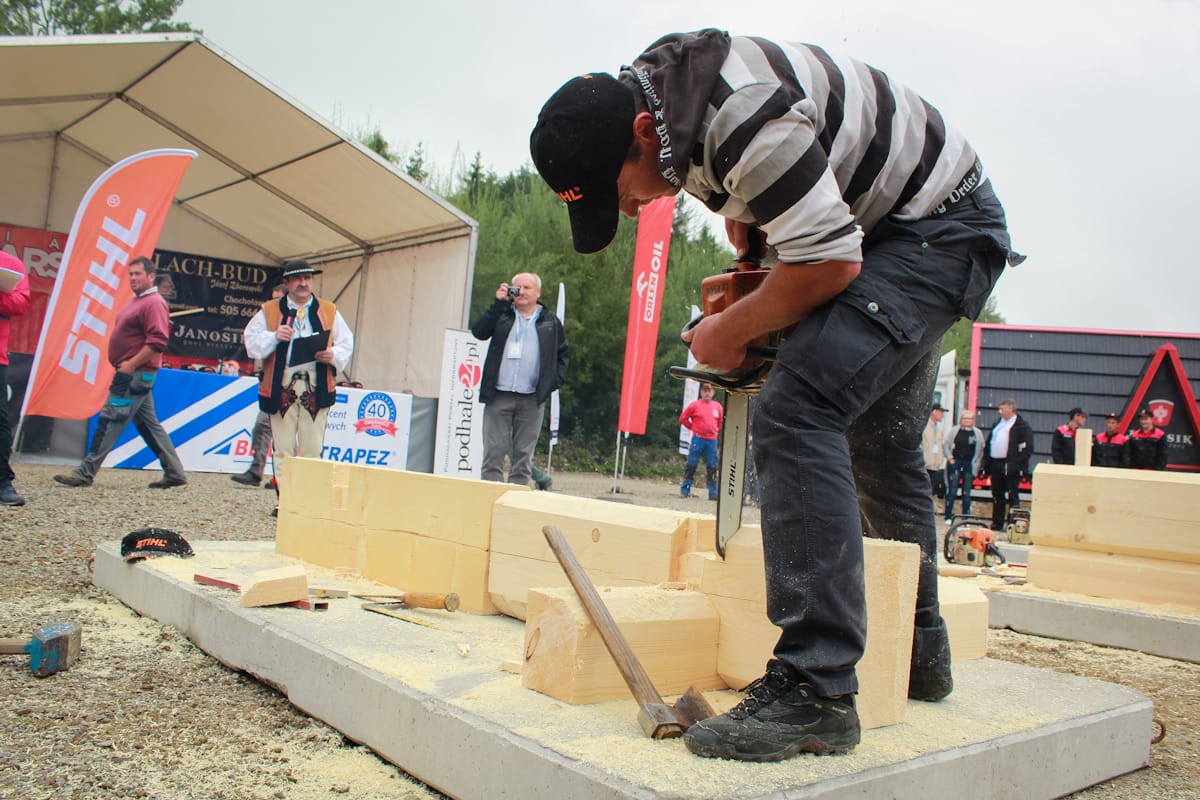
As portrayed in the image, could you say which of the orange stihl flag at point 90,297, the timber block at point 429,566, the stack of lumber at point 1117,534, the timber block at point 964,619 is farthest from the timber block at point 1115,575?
the orange stihl flag at point 90,297

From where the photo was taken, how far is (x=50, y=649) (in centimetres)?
271

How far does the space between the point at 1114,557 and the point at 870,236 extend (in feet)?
11.5

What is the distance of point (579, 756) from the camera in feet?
5.32

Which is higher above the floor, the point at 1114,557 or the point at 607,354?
the point at 607,354

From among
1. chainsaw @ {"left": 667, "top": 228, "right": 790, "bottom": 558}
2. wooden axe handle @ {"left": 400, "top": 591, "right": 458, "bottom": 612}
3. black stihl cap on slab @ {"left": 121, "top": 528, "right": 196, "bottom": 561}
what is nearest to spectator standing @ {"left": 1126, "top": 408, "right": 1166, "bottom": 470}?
wooden axe handle @ {"left": 400, "top": 591, "right": 458, "bottom": 612}

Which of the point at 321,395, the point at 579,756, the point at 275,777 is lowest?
the point at 275,777

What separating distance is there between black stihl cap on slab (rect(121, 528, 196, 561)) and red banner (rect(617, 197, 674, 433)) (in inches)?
344

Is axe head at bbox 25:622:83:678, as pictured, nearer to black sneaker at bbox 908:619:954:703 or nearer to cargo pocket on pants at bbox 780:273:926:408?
cargo pocket on pants at bbox 780:273:926:408

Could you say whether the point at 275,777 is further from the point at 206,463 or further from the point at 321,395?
the point at 206,463

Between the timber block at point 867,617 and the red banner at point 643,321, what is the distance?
33.5 ft

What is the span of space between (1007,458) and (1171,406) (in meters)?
3.13

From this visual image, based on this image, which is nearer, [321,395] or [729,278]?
[729,278]

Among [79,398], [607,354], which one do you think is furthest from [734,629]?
[607,354]

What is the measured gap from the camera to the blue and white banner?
1025 cm
